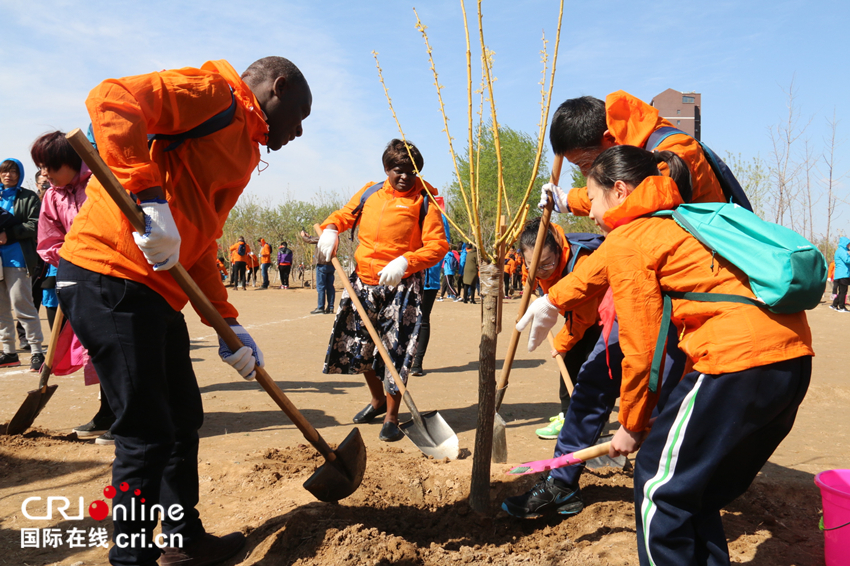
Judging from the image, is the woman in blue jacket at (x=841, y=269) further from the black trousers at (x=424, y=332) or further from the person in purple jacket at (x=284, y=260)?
the person in purple jacket at (x=284, y=260)

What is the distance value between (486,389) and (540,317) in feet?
1.39

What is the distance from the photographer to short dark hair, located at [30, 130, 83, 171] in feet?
11.9

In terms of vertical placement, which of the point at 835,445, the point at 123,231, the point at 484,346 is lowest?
the point at 835,445

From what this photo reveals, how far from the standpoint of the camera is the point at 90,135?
6.58 feet

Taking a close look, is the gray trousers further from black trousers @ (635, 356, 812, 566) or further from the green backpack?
the green backpack

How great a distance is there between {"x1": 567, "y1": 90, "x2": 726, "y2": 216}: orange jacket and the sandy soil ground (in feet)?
5.03

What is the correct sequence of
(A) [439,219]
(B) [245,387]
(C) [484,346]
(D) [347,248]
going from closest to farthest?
(C) [484,346] < (A) [439,219] < (B) [245,387] < (D) [347,248]

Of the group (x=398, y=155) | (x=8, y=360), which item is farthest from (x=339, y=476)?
(x=8, y=360)

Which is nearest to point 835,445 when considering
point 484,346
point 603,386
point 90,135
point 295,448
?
Result: point 603,386

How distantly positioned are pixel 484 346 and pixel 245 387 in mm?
3820

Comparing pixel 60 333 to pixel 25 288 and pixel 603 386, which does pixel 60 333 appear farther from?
pixel 603 386

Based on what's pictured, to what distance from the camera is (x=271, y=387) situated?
7.50 ft

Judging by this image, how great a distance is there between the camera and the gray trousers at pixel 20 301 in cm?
565

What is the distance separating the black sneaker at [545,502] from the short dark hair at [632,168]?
145 centimetres
